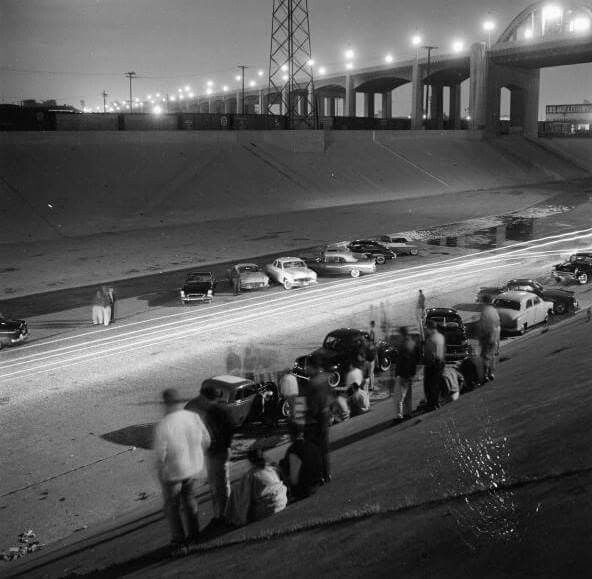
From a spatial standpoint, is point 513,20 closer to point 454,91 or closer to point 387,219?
point 454,91

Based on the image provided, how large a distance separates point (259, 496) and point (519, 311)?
13.1 m

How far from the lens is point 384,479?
7219 mm

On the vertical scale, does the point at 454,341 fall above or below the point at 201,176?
below

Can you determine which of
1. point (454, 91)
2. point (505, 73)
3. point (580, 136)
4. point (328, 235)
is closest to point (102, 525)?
point (328, 235)

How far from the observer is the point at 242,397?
12.2m

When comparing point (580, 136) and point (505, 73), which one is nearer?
point (505, 73)

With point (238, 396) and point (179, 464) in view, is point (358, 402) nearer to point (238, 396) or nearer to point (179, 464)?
point (238, 396)

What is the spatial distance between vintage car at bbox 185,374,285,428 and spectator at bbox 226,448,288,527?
4.66 m

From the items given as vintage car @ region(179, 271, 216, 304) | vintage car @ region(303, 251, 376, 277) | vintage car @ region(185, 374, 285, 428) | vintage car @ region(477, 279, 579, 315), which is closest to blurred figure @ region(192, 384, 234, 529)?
vintage car @ region(185, 374, 285, 428)

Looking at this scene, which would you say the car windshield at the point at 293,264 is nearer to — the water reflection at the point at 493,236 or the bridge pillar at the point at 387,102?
the water reflection at the point at 493,236

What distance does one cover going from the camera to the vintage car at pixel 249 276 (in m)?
25.5

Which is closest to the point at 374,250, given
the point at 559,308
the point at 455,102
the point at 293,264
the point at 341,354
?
the point at 293,264

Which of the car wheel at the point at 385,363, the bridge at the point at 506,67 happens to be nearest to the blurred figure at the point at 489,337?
the car wheel at the point at 385,363

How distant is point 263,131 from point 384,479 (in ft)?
175
